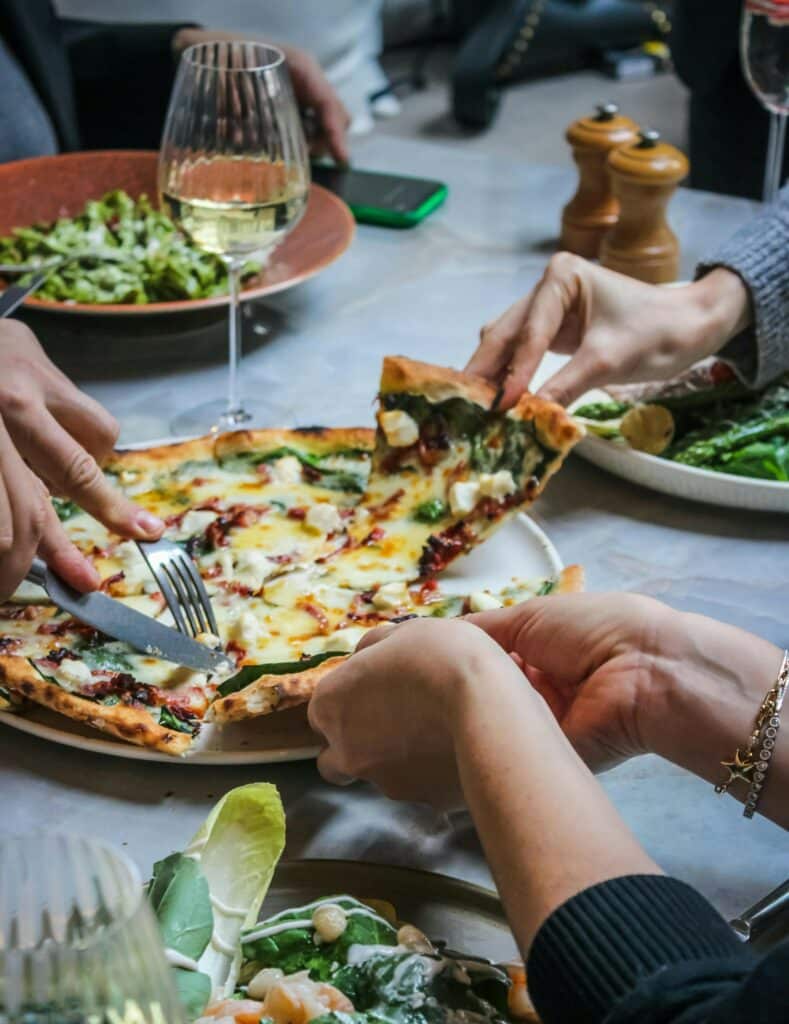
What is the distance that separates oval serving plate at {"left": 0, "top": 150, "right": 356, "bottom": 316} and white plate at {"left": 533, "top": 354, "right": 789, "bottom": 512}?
0.56m

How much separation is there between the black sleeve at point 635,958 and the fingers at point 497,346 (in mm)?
899

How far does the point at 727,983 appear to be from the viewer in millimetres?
719

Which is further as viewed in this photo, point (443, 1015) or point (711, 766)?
point (711, 766)

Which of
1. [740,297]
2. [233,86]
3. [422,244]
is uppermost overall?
[233,86]

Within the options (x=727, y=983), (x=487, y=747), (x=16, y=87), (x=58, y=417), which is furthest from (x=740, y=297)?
(x=16, y=87)

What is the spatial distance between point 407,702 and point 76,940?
1.58ft

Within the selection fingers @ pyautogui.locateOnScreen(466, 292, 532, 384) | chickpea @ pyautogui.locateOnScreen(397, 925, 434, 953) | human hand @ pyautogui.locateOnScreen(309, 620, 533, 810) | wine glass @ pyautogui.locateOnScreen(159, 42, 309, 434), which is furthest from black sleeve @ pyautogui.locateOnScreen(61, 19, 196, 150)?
chickpea @ pyautogui.locateOnScreen(397, 925, 434, 953)

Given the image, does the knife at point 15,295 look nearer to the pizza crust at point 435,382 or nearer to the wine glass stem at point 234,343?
the wine glass stem at point 234,343

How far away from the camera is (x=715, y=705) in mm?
1020

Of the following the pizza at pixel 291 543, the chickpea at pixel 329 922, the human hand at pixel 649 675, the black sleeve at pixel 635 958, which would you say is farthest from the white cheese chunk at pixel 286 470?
the black sleeve at pixel 635 958

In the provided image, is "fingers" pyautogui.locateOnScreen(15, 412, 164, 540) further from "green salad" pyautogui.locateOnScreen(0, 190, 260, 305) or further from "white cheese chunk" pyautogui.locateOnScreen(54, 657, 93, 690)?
"green salad" pyautogui.locateOnScreen(0, 190, 260, 305)

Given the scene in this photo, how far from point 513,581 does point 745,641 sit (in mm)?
364

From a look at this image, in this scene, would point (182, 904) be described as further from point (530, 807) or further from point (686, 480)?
point (686, 480)

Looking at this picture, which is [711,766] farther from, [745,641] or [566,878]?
[566,878]
